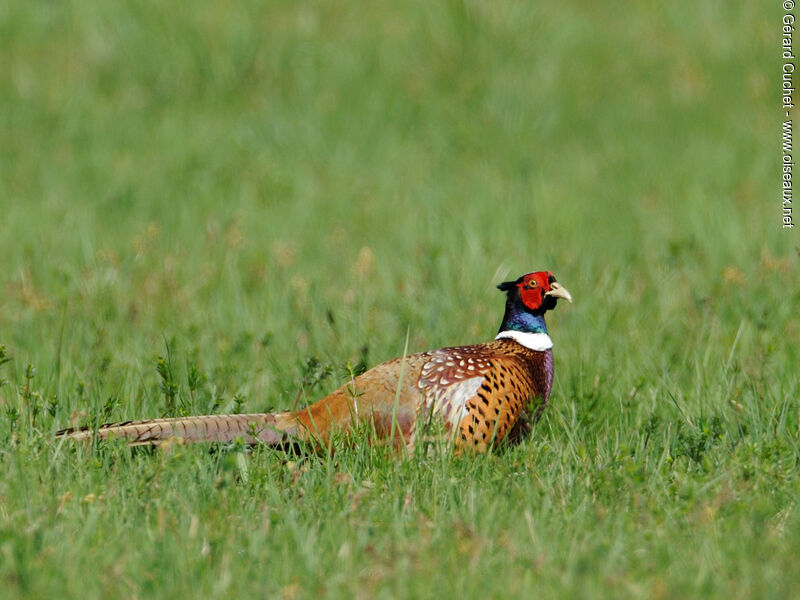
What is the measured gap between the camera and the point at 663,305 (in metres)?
6.15

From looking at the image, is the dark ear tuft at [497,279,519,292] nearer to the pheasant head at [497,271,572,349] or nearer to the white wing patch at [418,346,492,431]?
the pheasant head at [497,271,572,349]

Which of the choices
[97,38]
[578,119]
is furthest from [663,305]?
[97,38]

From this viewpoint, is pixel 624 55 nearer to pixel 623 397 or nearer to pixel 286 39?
pixel 286 39

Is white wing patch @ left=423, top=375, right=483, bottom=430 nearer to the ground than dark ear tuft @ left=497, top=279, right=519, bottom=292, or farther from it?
nearer to the ground

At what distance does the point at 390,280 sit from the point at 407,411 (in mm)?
2454

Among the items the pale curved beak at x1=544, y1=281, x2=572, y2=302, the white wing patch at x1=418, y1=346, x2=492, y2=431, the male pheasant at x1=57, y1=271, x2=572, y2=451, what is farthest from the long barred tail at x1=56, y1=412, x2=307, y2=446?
the pale curved beak at x1=544, y1=281, x2=572, y2=302

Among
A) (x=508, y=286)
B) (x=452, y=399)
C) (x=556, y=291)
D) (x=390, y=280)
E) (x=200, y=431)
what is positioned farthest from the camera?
(x=390, y=280)

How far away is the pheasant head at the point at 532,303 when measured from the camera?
15.1 ft

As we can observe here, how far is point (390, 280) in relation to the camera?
6.58 meters

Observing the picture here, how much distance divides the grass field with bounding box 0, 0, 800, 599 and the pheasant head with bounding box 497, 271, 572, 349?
1.23ft

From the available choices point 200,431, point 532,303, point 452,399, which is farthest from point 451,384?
point 200,431

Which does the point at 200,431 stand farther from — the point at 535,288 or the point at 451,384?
the point at 535,288

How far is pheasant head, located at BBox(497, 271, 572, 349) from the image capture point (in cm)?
461

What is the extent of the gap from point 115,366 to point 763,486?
2835mm
